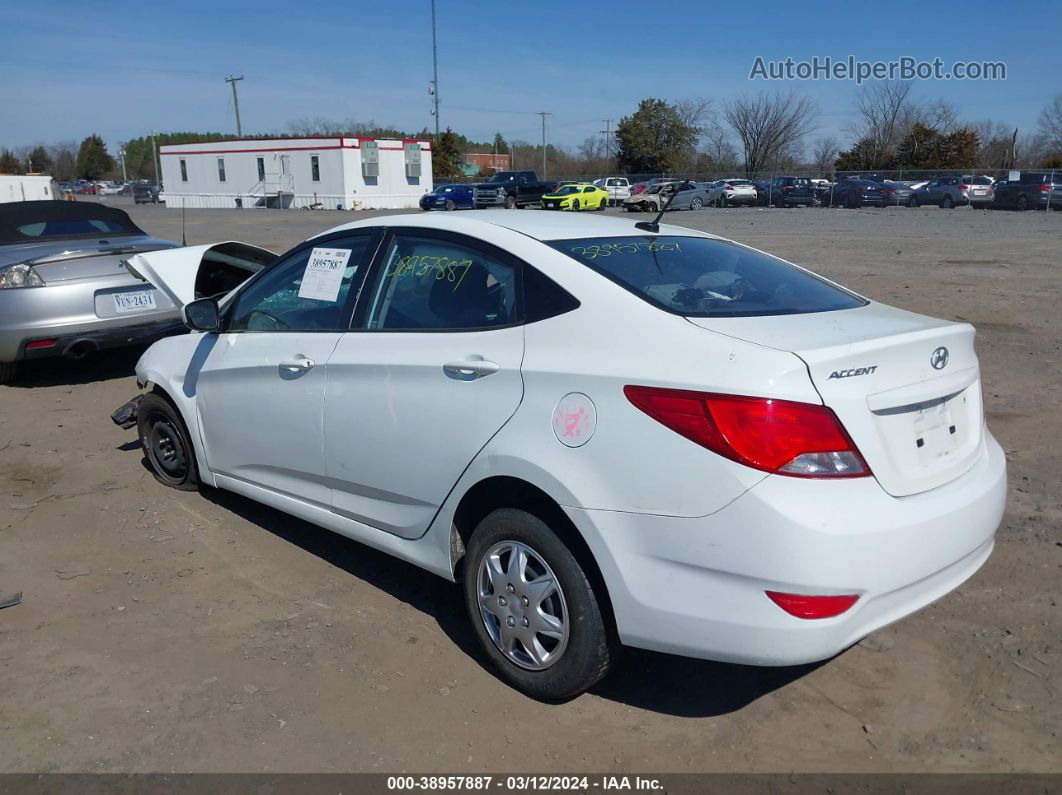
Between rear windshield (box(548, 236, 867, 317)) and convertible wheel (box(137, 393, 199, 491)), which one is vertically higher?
rear windshield (box(548, 236, 867, 317))

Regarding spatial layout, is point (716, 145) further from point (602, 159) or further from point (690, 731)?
point (690, 731)

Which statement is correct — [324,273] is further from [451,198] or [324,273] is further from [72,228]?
[451,198]

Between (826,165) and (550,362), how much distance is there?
7644 cm

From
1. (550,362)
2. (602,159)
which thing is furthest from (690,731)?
(602,159)

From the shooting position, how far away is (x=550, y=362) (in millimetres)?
2920

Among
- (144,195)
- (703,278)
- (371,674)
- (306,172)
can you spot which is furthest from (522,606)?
(144,195)

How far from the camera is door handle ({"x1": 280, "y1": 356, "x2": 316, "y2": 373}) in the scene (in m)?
3.84

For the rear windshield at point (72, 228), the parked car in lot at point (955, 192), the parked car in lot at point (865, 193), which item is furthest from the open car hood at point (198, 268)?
the parked car in lot at point (865, 193)

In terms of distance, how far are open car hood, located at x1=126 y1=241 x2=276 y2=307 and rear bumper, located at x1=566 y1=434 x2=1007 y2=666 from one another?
13.7 feet

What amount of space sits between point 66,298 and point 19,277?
393mm

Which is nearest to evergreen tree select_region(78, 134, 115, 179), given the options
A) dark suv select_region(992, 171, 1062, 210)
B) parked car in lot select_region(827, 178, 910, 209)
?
parked car in lot select_region(827, 178, 910, 209)

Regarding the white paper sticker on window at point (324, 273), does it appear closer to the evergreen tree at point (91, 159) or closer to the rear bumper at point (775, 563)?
the rear bumper at point (775, 563)

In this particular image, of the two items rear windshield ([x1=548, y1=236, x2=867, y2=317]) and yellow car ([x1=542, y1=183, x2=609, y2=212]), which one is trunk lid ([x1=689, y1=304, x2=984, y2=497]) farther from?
yellow car ([x1=542, y1=183, x2=609, y2=212])

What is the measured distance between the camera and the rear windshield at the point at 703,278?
3.06 m
